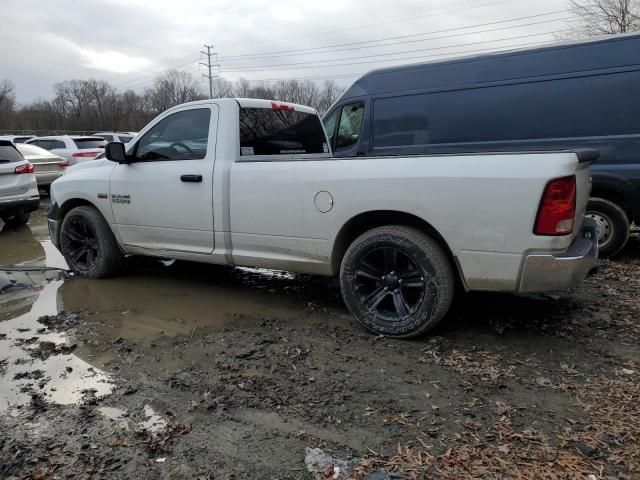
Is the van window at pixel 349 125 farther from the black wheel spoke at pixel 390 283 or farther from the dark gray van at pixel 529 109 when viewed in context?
the black wheel spoke at pixel 390 283

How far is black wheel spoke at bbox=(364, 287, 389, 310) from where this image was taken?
3838mm

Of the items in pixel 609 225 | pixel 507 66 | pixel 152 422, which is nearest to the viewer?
pixel 152 422

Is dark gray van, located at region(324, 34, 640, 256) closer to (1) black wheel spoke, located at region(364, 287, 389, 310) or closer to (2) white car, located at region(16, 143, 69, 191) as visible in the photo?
(1) black wheel spoke, located at region(364, 287, 389, 310)

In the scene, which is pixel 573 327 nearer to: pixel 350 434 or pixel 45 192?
pixel 350 434

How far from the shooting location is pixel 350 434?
2590 millimetres

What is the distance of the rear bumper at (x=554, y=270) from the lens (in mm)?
3191

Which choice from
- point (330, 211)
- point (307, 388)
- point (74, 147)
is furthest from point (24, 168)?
point (307, 388)

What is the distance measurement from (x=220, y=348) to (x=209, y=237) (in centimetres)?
125

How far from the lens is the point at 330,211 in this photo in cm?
388

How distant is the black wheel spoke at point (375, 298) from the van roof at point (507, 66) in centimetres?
398

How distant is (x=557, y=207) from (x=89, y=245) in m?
4.79

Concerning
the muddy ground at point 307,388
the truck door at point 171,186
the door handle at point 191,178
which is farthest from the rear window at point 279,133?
the muddy ground at point 307,388

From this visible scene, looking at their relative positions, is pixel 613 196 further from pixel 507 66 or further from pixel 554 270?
pixel 554 270

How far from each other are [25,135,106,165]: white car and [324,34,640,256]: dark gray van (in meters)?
10.4
